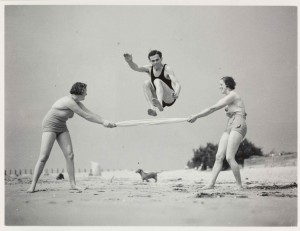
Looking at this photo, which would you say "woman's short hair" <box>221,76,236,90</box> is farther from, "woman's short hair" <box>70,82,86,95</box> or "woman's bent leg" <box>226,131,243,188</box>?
"woman's short hair" <box>70,82,86,95</box>

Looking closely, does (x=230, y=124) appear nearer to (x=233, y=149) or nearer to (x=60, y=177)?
(x=233, y=149)

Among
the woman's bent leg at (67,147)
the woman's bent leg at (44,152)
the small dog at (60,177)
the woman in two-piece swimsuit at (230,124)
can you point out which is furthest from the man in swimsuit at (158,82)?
the small dog at (60,177)

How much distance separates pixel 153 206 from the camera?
6695 millimetres

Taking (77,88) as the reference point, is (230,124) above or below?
below

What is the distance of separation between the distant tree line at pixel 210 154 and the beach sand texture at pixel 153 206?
4.00 feet

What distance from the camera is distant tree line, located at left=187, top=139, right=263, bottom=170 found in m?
8.70

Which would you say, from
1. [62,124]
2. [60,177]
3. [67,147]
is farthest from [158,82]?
[60,177]

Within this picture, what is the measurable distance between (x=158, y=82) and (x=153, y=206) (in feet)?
6.64

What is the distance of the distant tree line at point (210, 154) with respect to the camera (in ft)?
28.5

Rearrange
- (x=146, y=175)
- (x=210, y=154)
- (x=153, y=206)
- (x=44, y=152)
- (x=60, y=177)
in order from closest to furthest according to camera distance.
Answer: (x=153, y=206), (x=44, y=152), (x=146, y=175), (x=60, y=177), (x=210, y=154)

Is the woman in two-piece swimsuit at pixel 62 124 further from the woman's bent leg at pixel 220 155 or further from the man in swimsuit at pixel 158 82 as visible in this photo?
the woman's bent leg at pixel 220 155

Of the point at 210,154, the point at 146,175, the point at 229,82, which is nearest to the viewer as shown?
the point at 229,82

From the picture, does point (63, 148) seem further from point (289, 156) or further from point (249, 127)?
point (289, 156)

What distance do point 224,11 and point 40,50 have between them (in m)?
3.45
